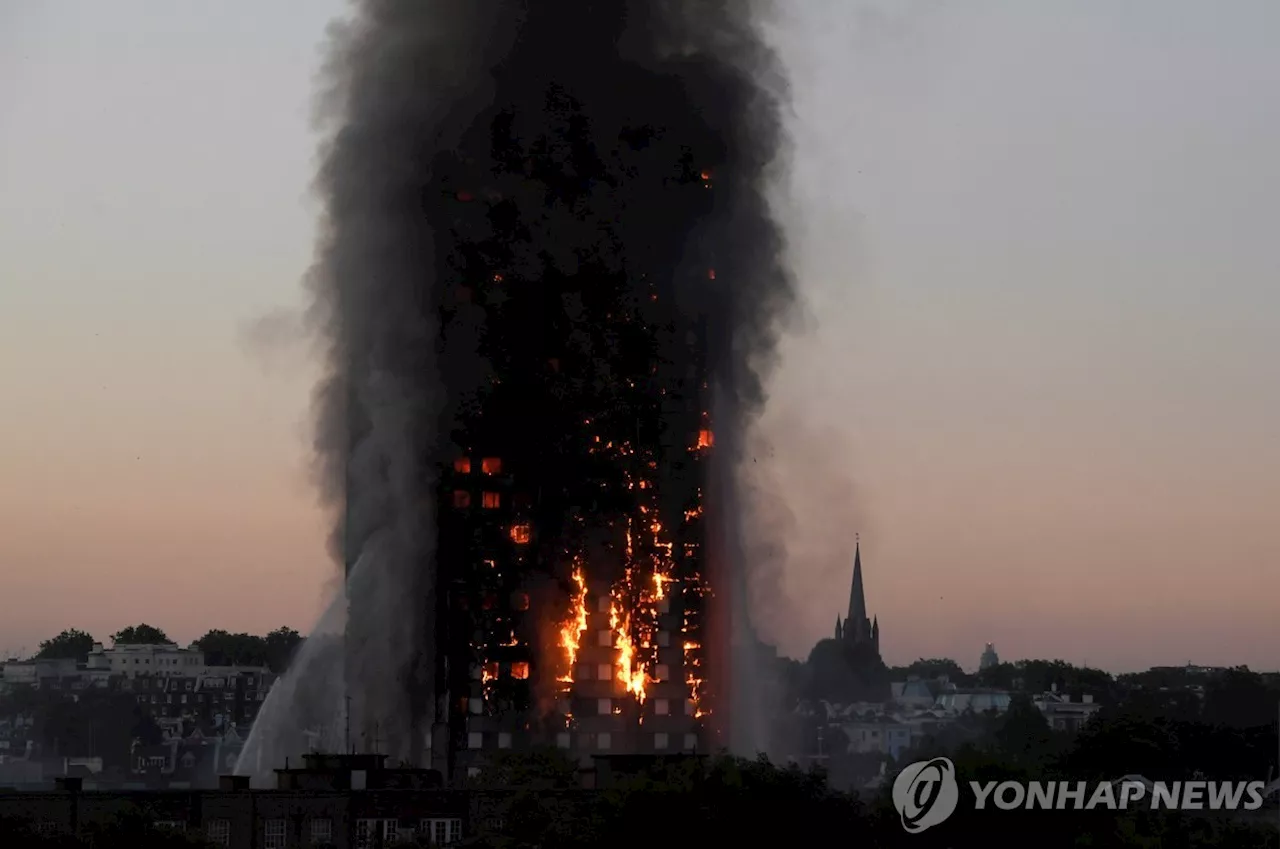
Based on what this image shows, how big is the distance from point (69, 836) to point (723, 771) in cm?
A: 3677

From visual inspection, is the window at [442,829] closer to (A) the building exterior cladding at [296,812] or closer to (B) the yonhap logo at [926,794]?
(A) the building exterior cladding at [296,812]

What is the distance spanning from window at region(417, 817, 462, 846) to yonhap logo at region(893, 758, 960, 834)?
23.1 m

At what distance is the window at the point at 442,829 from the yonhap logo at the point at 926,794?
23.1 metres

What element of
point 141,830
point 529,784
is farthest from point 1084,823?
point 141,830

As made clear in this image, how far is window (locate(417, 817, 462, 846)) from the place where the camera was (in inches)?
6201

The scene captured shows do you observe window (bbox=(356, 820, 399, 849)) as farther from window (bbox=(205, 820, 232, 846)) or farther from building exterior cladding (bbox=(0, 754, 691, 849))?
window (bbox=(205, 820, 232, 846))

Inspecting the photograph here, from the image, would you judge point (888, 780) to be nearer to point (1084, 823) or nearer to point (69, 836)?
point (1084, 823)

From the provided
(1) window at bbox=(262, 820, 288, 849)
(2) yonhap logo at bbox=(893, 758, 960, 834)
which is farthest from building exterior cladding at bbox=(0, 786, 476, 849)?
(2) yonhap logo at bbox=(893, 758, 960, 834)

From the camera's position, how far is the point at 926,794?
6388 inches

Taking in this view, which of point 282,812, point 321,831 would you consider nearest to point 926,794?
point 321,831

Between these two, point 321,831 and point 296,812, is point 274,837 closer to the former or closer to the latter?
point 296,812

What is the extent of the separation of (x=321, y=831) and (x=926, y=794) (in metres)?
32.5

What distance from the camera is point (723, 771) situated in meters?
160

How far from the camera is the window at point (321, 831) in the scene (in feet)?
509
